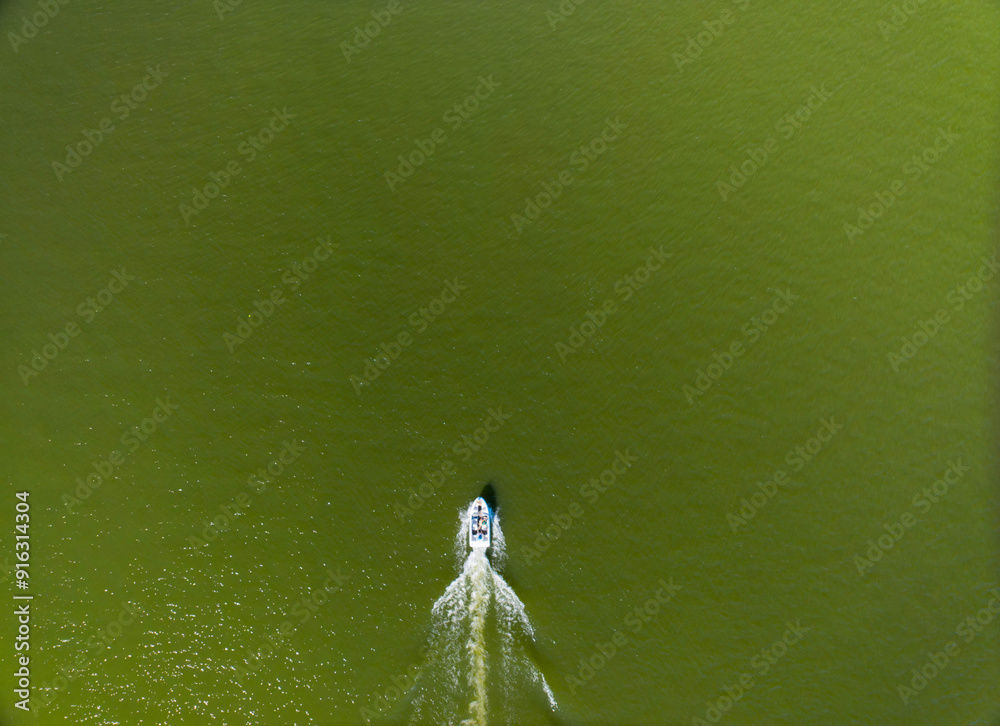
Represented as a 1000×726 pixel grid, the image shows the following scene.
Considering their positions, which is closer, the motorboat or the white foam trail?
the white foam trail

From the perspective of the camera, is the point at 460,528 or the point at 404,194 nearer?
the point at 460,528

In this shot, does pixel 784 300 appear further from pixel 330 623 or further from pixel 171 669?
pixel 171 669

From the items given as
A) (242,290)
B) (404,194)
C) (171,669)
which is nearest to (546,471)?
(404,194)

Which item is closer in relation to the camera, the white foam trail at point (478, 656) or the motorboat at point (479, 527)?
the white foam trail at point (478, 656)

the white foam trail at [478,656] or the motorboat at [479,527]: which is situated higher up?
the motorboat at [479,527]

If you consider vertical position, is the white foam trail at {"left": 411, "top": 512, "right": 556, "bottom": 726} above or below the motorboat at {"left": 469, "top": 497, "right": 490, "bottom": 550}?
below

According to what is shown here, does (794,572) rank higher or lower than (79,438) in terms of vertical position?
lower

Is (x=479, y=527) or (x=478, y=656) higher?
(x=479, y=527)

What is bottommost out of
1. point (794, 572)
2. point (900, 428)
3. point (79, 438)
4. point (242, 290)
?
point (794, 572)
